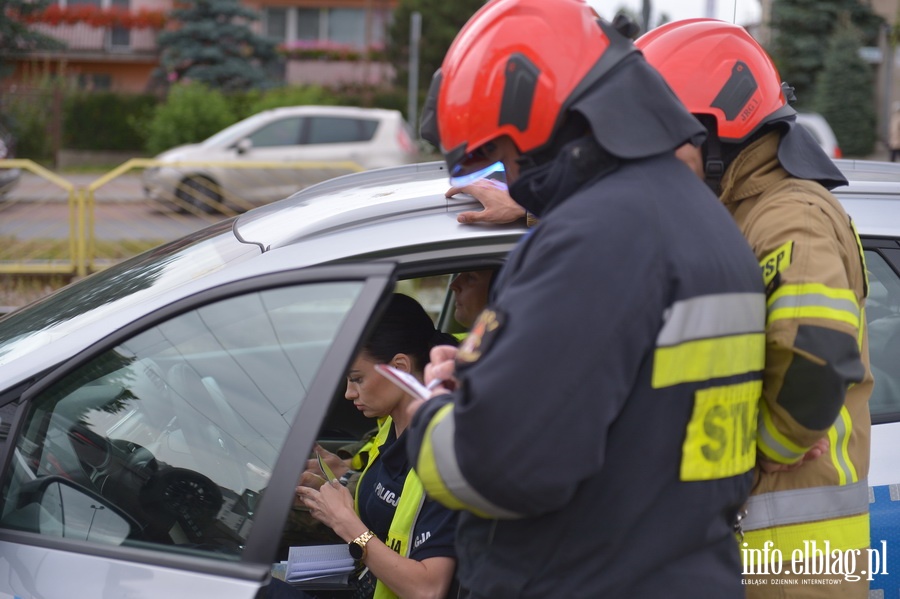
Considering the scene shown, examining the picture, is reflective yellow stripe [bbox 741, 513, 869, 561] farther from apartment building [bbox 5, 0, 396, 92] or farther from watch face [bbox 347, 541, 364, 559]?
apartment building [bbox 5, 0, 396, 92]

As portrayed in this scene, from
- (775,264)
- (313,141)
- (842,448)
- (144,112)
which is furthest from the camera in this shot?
(144,112)

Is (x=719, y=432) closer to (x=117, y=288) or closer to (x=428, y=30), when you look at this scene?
(x=117, y=288)

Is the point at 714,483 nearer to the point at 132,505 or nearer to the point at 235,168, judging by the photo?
the point at 132,505

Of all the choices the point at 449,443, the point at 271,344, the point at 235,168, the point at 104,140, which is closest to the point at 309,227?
the point at 271,344

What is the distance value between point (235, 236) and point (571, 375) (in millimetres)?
1242

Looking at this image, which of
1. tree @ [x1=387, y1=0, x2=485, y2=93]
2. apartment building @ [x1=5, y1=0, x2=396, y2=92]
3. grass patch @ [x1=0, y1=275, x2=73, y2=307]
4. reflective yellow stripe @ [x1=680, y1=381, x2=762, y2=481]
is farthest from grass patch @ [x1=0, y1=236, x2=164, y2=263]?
apartment building @ [x1=5, y1=0, x2=396, y2=92]

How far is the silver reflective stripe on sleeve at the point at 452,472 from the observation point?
1483 mm

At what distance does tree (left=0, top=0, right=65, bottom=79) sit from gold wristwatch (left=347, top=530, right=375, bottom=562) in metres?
27.3

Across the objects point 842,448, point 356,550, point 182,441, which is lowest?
point 356,550

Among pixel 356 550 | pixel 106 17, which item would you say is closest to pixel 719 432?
pixel 356 550

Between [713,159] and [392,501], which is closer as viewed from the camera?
[713,159]

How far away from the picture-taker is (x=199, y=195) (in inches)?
373

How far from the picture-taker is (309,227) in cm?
222

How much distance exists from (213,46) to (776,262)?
89.9ft
